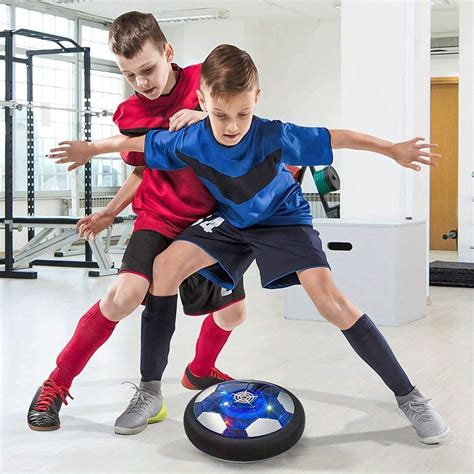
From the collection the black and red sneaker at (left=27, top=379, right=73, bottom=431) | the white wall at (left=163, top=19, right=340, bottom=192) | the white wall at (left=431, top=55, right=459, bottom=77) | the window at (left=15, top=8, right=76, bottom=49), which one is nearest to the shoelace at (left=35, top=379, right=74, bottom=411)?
the black and red sneaker at (left=27, top=379, right=73, bottom=431)

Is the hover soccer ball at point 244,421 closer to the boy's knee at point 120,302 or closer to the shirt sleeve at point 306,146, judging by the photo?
the boy's knee at point 120,302

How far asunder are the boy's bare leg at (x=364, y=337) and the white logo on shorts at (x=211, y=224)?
1.01ft

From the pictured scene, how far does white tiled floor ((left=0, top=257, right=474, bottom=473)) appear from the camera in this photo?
7.12 feet

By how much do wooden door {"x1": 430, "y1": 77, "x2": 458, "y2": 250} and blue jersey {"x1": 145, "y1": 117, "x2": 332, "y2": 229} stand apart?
25.9 feet

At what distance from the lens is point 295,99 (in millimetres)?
9656

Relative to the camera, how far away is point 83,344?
2463 millimetres

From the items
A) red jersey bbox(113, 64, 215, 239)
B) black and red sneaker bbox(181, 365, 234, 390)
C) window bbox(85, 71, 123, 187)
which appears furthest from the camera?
window bbox(85, 71, 123, 187)

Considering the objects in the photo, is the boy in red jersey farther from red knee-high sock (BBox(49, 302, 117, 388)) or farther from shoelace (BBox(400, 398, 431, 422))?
shoelace (BBox(400, 398, 431, 422))

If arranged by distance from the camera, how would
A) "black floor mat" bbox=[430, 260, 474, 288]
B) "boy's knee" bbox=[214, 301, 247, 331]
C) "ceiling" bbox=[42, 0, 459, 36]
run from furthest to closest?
"ceiling" bbox=[42, 0, 459, 36] < "black floor mat" bbox=[430, 260, 474, 288] < "boy's knee" bbox=[214, 301, 247, 331]

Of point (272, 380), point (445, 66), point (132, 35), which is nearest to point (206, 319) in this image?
point (272, 380)

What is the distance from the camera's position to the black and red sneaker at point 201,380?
2850 millimetres

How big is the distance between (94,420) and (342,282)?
2.16 m

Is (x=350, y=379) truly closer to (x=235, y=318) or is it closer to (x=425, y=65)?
(x=235, y=318)

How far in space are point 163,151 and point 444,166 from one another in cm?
822
